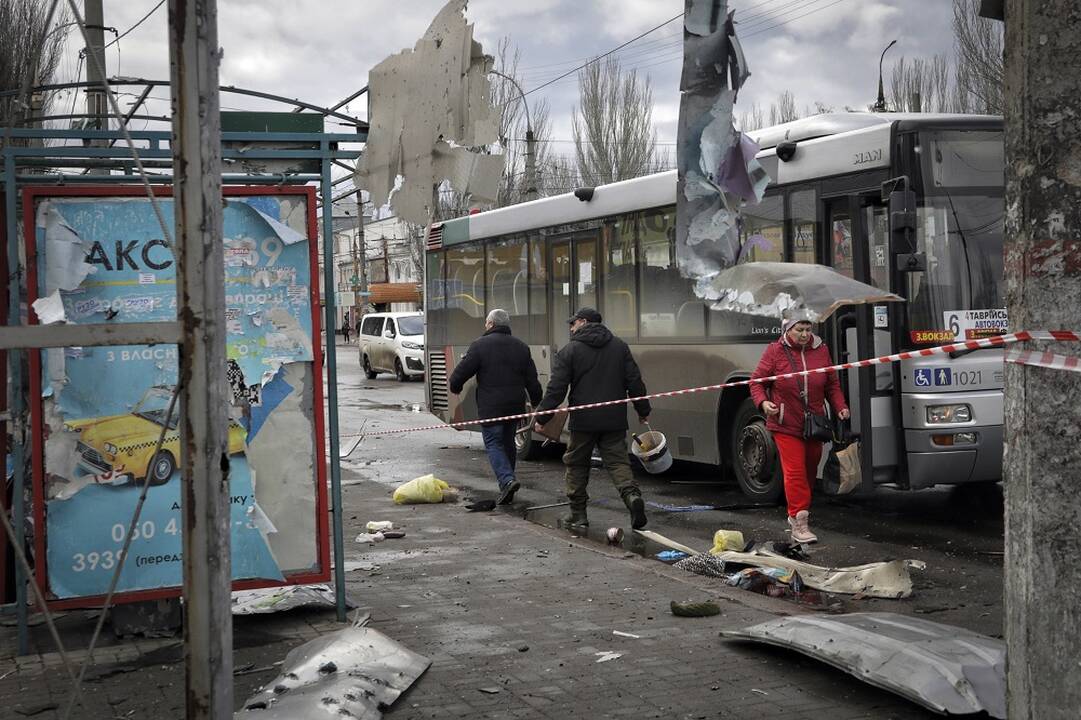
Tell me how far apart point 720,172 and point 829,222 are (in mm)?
4846

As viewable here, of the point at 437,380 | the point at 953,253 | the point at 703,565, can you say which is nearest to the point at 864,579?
the point at 703,565

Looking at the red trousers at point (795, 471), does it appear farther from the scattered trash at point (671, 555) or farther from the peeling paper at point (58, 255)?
the peeling paper at point (58, 255)

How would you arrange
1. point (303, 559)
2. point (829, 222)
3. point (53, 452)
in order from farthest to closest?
point (829, 222) → point (303, 559) → point (53, 452)

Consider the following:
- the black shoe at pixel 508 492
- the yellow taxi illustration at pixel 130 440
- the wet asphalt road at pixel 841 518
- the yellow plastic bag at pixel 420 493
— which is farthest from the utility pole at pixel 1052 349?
the yellow plastic bag at pixel 420 493

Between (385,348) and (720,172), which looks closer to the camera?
(720,172)

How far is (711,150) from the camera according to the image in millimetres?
6051

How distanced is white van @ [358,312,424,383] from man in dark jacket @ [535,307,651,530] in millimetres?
24423

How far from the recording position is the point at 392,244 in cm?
8938

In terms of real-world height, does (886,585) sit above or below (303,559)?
below

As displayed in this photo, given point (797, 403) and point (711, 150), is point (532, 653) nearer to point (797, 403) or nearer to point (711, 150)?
point (711, 150)

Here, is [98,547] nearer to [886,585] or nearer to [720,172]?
[720,172]

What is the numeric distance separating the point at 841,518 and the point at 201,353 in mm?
8313

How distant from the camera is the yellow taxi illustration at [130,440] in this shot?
20.4ft

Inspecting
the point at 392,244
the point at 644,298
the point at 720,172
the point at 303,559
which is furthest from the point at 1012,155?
the point at 392,244
